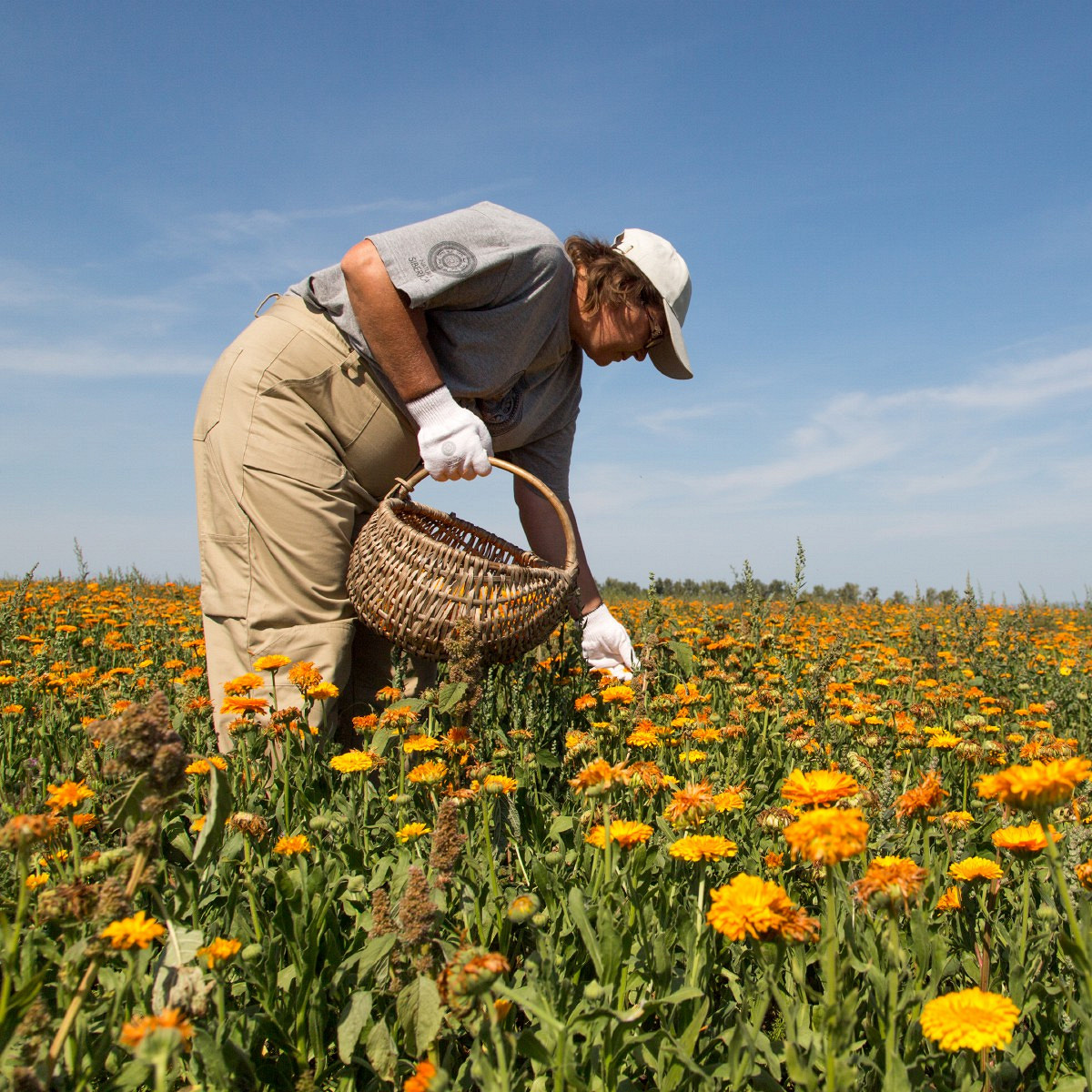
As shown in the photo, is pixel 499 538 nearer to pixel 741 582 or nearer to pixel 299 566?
pixel 299 566

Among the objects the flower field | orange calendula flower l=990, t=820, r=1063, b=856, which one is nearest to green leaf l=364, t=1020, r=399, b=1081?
the flower field

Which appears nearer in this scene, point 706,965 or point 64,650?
point 706,965

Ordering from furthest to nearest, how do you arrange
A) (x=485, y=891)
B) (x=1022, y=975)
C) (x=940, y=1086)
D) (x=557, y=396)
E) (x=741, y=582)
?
(x=741, y=582)
(x=557, y=396)
(x=485, y=891)
(x=1022, y=975)
(x=940, y=1086)

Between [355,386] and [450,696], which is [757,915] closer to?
[450,696]

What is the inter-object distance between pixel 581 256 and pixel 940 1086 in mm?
2854

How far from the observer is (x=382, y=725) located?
2449mm

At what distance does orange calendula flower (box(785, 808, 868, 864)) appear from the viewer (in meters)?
1.17

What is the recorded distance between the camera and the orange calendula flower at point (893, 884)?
1.33 meters

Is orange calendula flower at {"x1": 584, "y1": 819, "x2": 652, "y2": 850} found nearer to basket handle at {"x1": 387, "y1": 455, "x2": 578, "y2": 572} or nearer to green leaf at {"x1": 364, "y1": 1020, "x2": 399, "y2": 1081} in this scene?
green leaf at {"x1": 364, "y1": 1020, "x2": 399, "y2": 1081}

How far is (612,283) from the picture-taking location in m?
3.33

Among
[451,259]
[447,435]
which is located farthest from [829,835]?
[451,259]

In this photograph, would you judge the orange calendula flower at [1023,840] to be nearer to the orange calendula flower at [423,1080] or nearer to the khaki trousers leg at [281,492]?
the orange calendula flower at [423,1080]

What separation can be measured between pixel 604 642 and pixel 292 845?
2114 millimetres

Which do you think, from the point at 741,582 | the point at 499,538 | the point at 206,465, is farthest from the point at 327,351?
the point at 741,582
